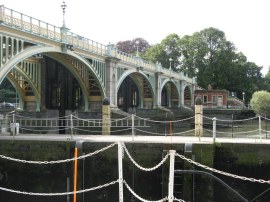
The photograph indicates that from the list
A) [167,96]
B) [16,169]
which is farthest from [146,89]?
[16,169]

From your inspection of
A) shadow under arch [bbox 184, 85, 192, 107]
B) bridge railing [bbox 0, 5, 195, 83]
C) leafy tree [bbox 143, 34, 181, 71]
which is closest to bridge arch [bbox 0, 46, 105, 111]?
bridge railing [bbox 0, 5, 195, 83]

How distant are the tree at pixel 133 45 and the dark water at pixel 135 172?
70.9 m

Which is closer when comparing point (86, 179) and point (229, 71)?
point (86, 179)

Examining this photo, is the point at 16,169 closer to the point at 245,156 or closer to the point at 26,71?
the point at 245,156

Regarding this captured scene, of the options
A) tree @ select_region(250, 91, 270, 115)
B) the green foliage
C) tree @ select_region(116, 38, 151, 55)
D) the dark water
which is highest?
tree @ select_region(116, 38, 151, 55)

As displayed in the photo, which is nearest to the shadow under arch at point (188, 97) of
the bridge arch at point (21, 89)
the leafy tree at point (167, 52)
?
the leafy tree at point (167, 52)

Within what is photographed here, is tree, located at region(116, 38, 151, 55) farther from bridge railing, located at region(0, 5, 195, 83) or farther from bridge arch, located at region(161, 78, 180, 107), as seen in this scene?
bridge railing, located at region(0, 5, 195, 83)

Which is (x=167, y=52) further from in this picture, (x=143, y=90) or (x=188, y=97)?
(x=143, y=90)

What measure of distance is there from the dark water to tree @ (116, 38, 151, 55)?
70.9m

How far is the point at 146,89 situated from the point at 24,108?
20986mm

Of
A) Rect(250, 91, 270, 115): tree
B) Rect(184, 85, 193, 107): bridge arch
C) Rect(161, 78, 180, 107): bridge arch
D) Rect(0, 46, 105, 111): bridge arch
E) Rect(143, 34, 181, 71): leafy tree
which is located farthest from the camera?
Rect(143, 34, 181, 71): leafy tree

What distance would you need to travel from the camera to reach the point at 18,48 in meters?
22.6

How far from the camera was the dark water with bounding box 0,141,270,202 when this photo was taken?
14.8m

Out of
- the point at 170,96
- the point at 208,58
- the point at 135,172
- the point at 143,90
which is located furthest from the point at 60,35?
the point at 208,58
